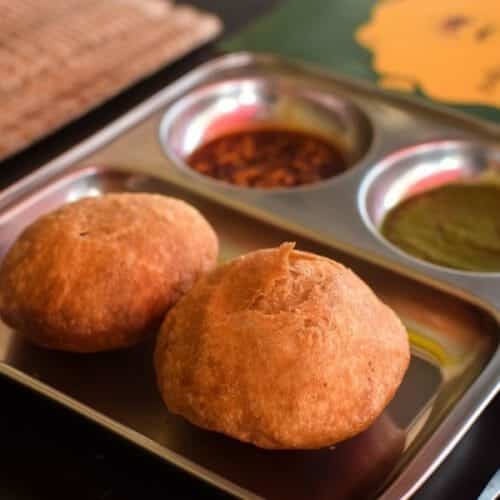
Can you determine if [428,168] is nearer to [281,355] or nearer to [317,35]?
[317,35]

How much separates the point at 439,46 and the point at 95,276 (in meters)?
1.57

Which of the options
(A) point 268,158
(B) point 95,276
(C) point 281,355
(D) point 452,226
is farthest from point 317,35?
(C) point 281,355

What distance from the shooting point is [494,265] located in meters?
1.67

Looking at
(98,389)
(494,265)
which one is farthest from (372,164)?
(98,389)

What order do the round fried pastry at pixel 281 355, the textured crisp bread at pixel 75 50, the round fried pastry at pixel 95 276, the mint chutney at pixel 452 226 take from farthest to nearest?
the textured crisp bread at pixel 75 50, the mint chutney at pixel 452 226, the round fried pastry at pixel 95 276, the round fried pastry at pixel 281 355

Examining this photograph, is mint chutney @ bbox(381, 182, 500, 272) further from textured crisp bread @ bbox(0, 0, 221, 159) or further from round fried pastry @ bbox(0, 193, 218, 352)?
textured crisp bread @ bbox(0, 0, 221, 159)

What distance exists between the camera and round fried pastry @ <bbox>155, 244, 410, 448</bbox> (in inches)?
44.1

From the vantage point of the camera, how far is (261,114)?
2215 millimetres

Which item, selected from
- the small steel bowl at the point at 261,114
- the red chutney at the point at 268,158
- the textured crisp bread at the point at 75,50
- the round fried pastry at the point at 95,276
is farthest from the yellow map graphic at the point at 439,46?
the round fried pastry at the point at 95,276

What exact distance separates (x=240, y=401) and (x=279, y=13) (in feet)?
6.07

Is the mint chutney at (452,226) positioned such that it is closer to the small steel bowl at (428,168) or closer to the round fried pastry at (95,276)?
the small steel bowl at (428,168)

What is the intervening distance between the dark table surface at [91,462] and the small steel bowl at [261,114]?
84cm

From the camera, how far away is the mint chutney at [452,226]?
5.56 feet

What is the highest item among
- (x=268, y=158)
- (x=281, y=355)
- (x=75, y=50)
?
(x=281, y=355)
